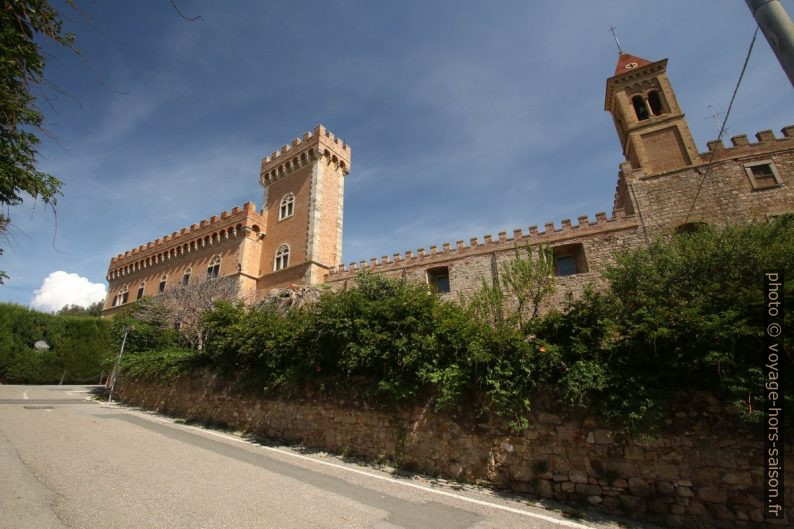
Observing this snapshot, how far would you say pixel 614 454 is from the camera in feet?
21.0

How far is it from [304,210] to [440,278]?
10873mm

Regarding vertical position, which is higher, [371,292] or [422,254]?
[422,254]

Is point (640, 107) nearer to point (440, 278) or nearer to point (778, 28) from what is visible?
point (440, 278)

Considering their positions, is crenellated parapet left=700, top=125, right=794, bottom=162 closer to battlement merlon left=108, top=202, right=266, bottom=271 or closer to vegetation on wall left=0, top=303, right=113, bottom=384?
battlement merlon left=108, top=202, right=266, bottom=271

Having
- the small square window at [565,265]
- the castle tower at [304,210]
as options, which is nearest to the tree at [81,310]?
the castle tower at [304,210]

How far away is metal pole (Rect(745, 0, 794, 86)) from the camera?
100 inches

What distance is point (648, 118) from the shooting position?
19641 millimetres

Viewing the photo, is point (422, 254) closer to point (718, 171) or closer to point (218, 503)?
point (718, 171)

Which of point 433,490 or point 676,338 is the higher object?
point 676,338

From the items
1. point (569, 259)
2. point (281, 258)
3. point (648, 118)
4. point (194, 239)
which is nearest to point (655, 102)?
point (648, 118)

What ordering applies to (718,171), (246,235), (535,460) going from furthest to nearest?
(246,235) → (718,171) → (535,460)

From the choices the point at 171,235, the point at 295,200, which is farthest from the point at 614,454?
the point at 171,235

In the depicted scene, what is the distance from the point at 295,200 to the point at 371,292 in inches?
685

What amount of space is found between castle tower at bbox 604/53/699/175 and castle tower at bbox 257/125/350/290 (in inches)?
728
